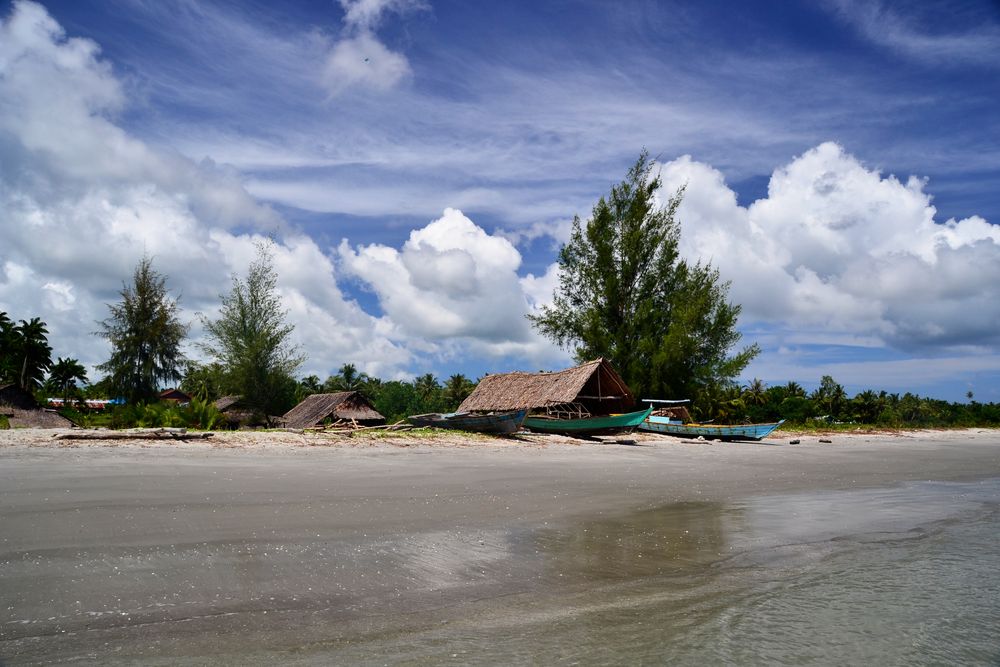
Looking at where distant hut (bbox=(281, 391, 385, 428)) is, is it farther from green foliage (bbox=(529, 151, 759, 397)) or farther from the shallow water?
the shallow water

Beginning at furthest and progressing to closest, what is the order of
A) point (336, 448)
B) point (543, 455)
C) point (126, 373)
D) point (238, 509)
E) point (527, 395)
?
point (527, 395)
point (126, 373)
point (543, 455)
point (336, 448)
point (238, 509)

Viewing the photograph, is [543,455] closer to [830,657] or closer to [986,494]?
[986,494]

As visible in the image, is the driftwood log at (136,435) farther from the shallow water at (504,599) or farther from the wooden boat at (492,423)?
the wooden boat at (492,423)

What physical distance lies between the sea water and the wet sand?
0.26 ft

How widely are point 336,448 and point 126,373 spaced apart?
55.8ft

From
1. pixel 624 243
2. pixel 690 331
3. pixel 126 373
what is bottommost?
pixel 126 373

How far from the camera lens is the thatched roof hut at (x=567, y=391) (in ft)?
84.4

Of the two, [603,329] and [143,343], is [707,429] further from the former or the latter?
[143,343]

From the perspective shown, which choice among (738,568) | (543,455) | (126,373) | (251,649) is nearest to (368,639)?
(251,649)

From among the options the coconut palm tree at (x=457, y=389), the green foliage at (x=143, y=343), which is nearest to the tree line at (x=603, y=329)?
the green foliage at (x=143, y=343)

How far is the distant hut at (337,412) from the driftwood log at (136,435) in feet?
60.3

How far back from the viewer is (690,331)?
29.4 meters

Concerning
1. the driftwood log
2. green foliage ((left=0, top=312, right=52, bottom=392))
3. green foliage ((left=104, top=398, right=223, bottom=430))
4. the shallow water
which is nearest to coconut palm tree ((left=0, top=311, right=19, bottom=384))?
green foliage ((left=0, top=312, right=52, bottom=392))

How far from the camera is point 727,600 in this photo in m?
4.45
